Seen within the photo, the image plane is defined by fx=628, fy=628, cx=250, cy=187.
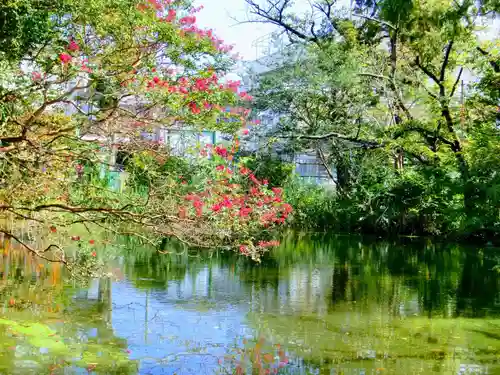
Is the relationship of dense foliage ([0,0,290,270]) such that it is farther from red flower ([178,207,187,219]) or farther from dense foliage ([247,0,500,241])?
dense foliage ([247,0,500,241])

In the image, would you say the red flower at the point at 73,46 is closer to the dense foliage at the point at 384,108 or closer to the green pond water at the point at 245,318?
the green pond water at the point at 245,318

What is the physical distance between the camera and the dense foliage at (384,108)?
44.0 ft

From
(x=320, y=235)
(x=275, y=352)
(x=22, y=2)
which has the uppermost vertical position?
(x=22, y=2)

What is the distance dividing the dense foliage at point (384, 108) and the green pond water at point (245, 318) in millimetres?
4044

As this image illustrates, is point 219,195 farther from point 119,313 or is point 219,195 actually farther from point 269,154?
point 269,154

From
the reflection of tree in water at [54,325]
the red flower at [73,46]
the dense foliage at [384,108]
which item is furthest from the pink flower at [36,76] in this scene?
the dense foliage at [384,108]

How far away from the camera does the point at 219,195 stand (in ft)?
26.1

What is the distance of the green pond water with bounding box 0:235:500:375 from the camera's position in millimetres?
5262

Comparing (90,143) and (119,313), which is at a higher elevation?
(90,143)

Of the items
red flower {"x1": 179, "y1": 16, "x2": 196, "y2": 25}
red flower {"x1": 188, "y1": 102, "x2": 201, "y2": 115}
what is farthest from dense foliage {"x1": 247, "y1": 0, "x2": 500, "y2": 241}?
red flower {"x1": 188, "y1": 102, "x2": 201, "y2": 115}

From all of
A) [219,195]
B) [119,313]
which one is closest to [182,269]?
[219,195]

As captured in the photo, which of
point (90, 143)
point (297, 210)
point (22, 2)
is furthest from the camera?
point (297, 210)

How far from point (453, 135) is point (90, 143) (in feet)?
32.4

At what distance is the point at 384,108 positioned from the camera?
53.3 feet
